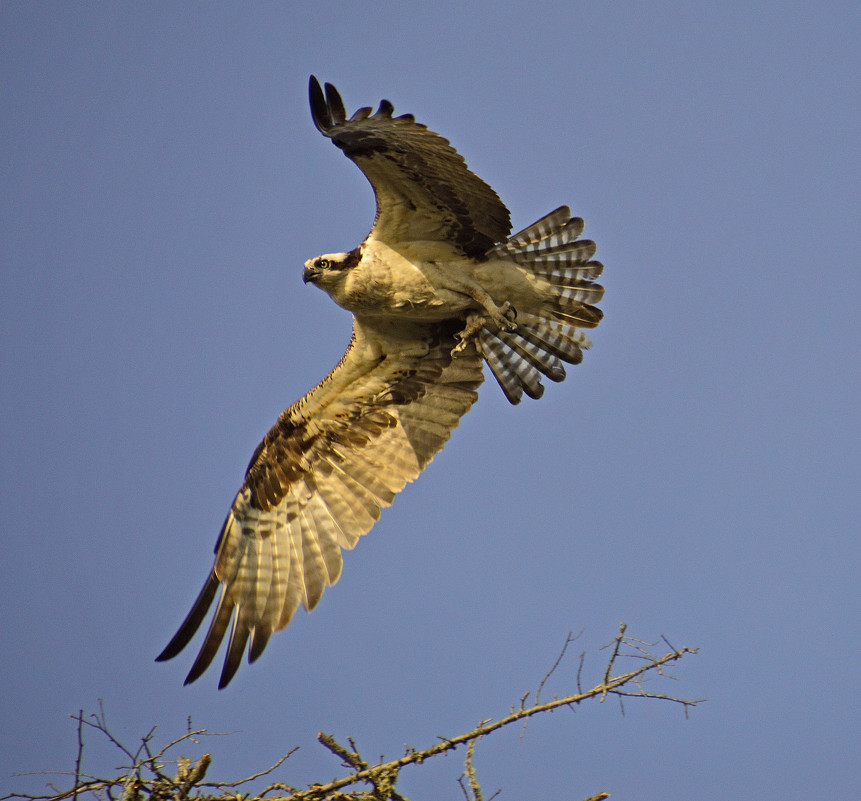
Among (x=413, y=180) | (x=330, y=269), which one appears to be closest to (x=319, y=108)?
(x=413, y=180)

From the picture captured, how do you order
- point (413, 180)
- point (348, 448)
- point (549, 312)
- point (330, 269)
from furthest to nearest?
A: point (348, 448), point (549, 312), point (330, 269), point (413, 180)

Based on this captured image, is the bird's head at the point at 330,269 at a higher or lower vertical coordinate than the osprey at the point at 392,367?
higher

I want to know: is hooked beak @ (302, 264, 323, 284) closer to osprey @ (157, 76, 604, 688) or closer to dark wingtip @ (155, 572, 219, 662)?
osprey @ (157, 76, 604, 688)

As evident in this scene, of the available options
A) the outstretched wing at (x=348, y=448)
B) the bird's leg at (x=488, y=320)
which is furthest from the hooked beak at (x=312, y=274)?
the bird's leg at (x=488, y=320)

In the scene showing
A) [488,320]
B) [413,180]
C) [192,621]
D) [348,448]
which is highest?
[413,180]

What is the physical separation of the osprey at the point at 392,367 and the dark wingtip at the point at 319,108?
15.5 inches

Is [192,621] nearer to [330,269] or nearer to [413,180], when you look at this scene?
[330,269]

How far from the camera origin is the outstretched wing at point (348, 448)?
846 centimetres

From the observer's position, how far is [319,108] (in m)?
7.02

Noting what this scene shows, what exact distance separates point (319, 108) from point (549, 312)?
107 inches

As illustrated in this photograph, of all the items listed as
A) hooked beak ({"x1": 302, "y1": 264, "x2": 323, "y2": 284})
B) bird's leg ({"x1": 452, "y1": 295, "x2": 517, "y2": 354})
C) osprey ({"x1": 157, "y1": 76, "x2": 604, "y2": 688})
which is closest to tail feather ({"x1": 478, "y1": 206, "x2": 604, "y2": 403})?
osprey ({"x1": 157, "y1": 76, "x2": 604, "y2": 688})

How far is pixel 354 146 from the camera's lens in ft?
23.7

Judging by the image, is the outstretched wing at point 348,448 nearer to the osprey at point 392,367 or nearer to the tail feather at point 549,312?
the osprey at point 392,367

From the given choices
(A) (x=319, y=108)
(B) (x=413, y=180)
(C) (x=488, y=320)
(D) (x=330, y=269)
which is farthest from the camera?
(C) (x=488, y=320)
